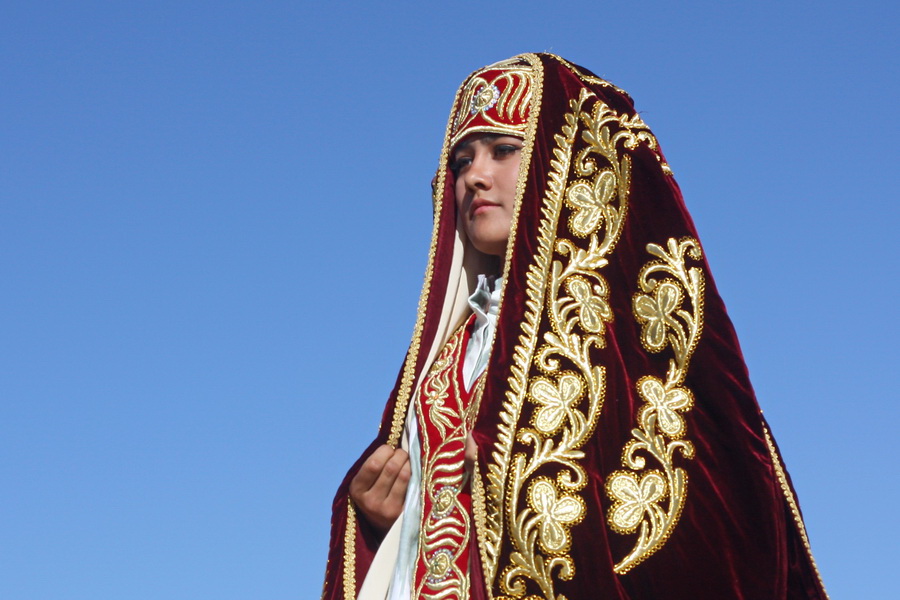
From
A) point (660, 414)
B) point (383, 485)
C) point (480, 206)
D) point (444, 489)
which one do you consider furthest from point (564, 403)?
point (480, 206)

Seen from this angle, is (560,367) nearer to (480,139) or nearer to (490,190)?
(490,190)

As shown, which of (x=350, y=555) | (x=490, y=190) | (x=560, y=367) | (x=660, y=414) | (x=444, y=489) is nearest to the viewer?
(x=660, y=414)

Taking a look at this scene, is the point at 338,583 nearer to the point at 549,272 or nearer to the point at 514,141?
the point at 549,272

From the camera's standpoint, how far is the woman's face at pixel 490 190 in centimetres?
598

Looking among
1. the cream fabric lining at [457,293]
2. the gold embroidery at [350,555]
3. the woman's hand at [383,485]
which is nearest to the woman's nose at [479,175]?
the cream fabric lining at [457,293]

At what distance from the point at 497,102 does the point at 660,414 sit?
1.62 meters

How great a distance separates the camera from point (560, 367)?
5.31 m

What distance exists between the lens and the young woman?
4980 millimetres

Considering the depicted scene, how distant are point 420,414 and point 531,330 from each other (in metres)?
0.67

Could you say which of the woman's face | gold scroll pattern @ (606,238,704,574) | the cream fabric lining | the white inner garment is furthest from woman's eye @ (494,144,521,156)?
gold scroll pattern @ (606,238,704,574)

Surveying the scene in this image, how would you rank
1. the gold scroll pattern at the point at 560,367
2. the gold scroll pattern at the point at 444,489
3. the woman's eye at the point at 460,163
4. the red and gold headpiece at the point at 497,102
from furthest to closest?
1. the woman's eye at the point at 460,163
2. the red and gold headpiece at the point at 497,102
3. the gold scroll pattern at the point at 444,489
4. the gold scroll pattern at the point at 560,367

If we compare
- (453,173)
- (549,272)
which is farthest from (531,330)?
(453,173)

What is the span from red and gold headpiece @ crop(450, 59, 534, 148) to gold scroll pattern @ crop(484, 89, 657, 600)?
0.23 m

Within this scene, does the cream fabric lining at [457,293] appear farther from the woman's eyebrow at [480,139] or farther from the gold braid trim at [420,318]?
the woman's eyebrow at [480,139]
